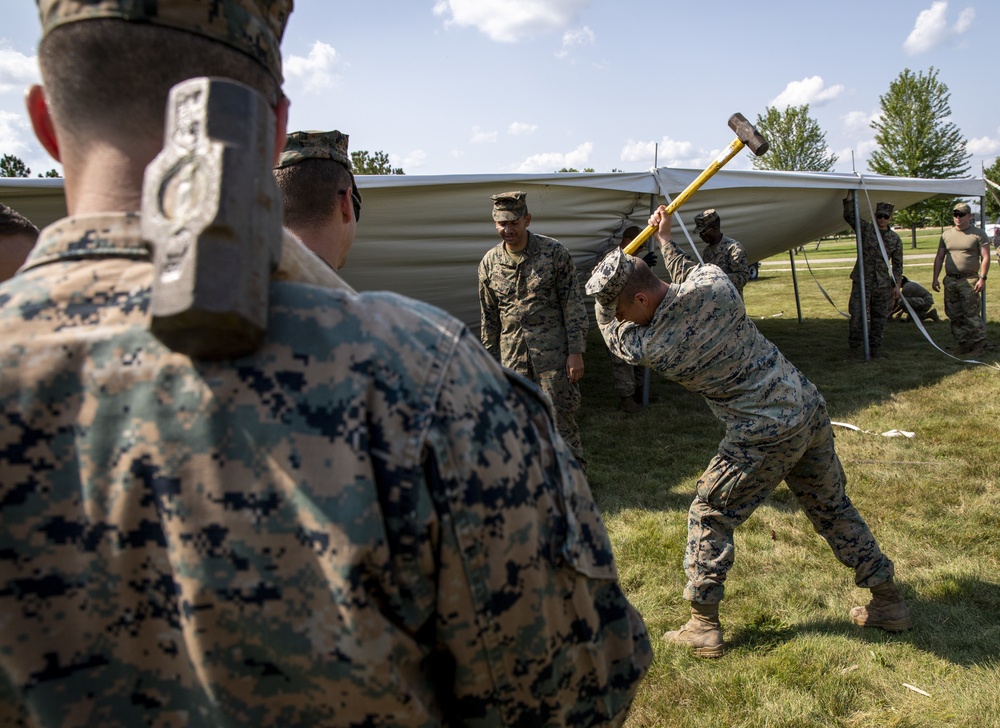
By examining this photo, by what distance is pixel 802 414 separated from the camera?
3.00 meters

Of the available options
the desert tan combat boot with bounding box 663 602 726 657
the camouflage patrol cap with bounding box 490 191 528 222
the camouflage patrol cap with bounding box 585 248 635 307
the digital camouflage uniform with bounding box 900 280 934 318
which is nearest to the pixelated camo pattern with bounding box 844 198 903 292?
the digital camouflage uniform with bounding box 900 280 934 318

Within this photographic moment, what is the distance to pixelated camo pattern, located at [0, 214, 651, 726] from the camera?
721 millimetres

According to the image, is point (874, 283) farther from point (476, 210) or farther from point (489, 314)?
point (489, 314)

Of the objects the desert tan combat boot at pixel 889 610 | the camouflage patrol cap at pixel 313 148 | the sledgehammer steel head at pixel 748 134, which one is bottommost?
the desert tan combat boot at pixel 889 610

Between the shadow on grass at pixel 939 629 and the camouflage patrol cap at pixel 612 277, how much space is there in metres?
1.74

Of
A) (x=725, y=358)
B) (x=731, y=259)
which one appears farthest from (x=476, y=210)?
(x=725, y=358)

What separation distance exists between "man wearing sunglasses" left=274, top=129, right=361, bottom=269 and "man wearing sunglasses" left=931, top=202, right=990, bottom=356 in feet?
31.4

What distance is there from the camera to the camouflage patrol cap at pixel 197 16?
2.41 ft

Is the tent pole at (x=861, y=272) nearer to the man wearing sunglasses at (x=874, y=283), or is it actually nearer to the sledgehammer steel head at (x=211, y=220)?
the man wearing sunglasses at (x=874, y=283)

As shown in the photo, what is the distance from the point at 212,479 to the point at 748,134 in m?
4.44

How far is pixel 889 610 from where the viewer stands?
3264 mm

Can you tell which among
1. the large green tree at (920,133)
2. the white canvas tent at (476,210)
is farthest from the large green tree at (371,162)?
the large green tree at (920,133)

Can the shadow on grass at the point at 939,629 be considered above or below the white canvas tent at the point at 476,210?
below

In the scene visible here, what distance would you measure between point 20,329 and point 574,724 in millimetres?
786
